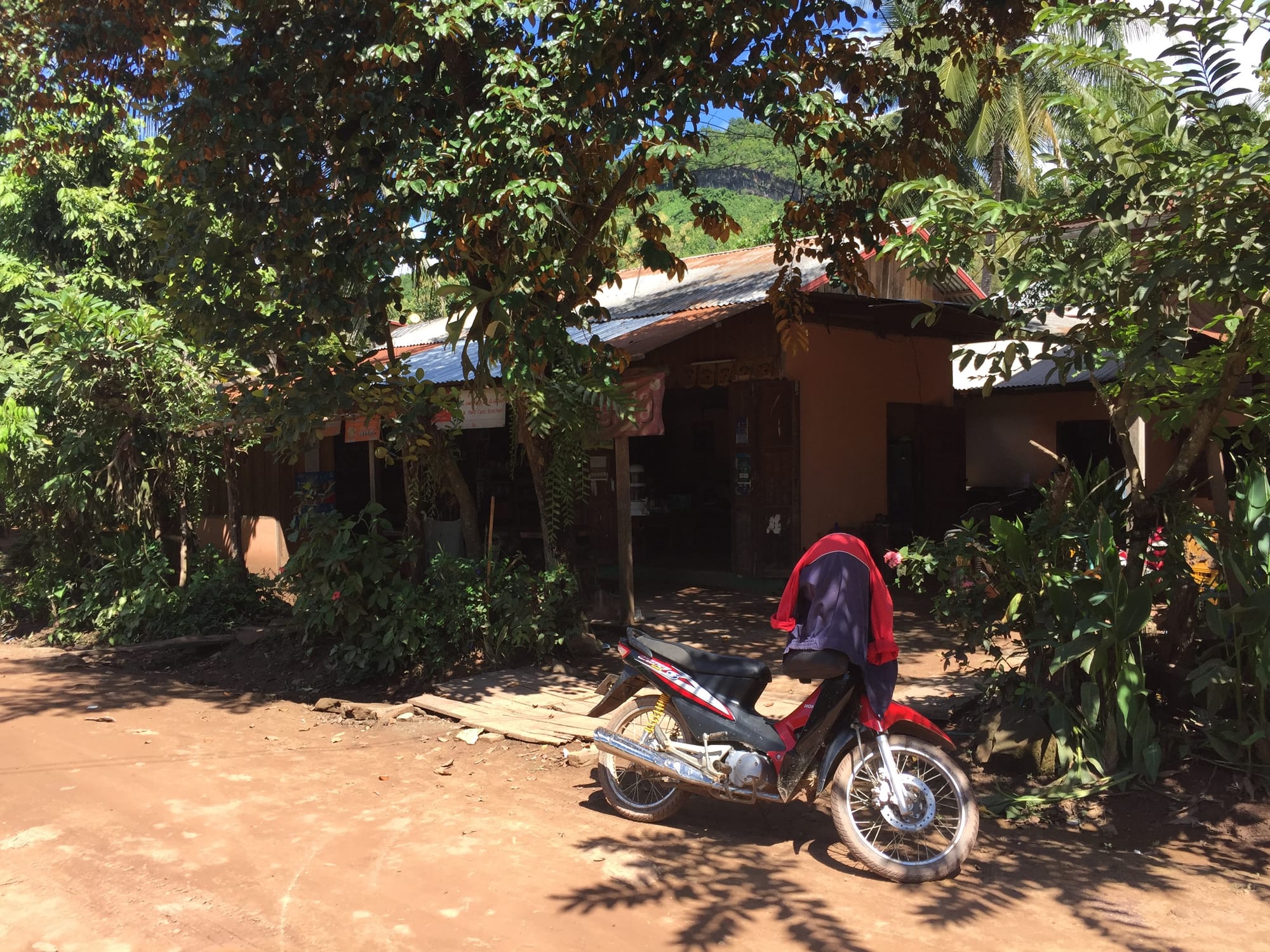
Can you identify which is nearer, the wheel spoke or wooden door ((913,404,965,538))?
the wheel spoke

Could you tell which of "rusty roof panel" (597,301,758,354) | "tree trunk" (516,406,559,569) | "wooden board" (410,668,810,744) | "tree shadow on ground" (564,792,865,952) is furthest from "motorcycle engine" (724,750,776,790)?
"rusty roof panel" (597,301,758,354)

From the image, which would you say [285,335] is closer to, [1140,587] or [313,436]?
[313,436]

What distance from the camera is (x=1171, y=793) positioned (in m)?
4.88

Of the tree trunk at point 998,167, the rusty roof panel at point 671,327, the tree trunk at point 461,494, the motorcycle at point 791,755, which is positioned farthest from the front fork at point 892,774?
the tree trunk at point 998,167

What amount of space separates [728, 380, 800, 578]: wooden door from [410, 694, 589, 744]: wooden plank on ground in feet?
16.9

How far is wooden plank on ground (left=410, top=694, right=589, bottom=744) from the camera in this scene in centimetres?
637

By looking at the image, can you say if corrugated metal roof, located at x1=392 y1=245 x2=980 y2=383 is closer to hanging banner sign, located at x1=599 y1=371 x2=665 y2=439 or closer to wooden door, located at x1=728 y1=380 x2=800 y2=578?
hanging banner sign, located at x1=599 y1=371 x2=665 y2=439

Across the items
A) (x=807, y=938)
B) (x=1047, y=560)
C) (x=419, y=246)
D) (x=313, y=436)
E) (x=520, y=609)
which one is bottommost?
(x=807, y=938)

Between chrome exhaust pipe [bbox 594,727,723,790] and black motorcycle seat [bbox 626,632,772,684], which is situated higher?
black motorcycle seat [bbox 626,632,772,684]

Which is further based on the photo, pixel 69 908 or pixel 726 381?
pixel 726 381

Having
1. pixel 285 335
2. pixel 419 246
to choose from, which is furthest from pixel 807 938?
pixel 285 335

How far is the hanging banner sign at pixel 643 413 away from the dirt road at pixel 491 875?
3114 millimetres

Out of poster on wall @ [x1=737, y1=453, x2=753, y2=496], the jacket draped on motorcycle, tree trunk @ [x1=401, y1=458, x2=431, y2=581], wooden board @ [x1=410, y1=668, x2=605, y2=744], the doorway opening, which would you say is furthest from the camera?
the doorway opening

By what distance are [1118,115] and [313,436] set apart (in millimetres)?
6281
